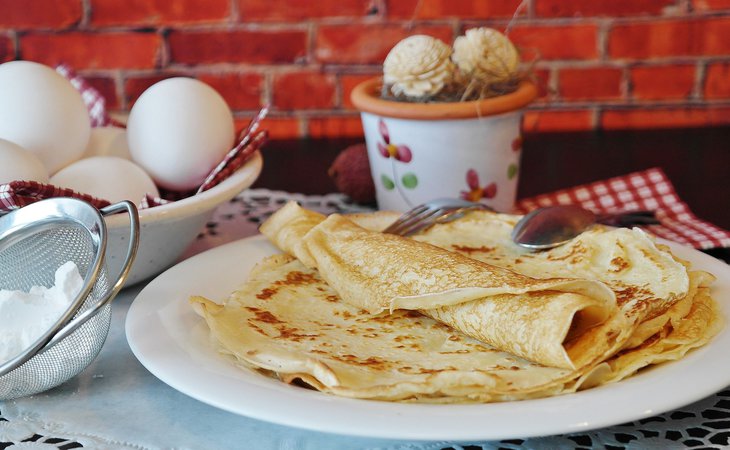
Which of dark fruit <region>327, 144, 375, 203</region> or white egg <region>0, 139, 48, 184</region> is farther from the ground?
white egg <region>0, 139, 48, 184</region>

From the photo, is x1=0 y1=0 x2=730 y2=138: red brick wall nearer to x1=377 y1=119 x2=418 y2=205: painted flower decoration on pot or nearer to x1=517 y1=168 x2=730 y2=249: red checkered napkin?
x1=517 y1=168 x2=730 y2=249: red checkered napkin

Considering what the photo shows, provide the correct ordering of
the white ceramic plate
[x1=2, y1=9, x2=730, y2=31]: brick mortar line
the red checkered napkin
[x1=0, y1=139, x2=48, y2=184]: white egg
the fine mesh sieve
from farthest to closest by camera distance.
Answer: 1. [x1=2, y1=9, x2=730, y2=31]: brick mortar line
2. the red checkered napkin
3. [x1=0, y1=139, x2=48, y2=184]: white egg
4. the fine mesh sieve
5. the white ceramic plate

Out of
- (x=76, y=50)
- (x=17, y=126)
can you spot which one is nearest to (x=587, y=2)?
(x=76, y=50)

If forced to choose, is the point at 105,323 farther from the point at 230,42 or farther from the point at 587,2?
the point at 587,2

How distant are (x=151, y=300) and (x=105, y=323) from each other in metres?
0.07

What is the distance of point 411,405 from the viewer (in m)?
0.65

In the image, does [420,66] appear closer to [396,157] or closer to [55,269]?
[396,157]

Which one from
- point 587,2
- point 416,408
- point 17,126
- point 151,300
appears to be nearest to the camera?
point 416,408

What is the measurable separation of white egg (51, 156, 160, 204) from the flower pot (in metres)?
0.35

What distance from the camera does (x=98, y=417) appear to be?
0.75 meters

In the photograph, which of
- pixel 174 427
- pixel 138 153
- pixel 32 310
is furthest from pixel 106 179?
pixel 174 427

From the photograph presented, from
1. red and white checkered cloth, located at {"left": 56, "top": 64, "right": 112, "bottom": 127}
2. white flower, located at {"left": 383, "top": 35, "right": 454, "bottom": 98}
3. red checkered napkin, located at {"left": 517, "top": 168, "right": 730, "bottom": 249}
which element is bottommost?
red checkered napkin, located at {"left": 517, "top": 168, "right": 730, "bottom": 249}

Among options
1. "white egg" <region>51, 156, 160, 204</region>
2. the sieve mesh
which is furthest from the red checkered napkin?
the sieve mesh

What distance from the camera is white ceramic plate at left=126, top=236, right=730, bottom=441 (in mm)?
614
